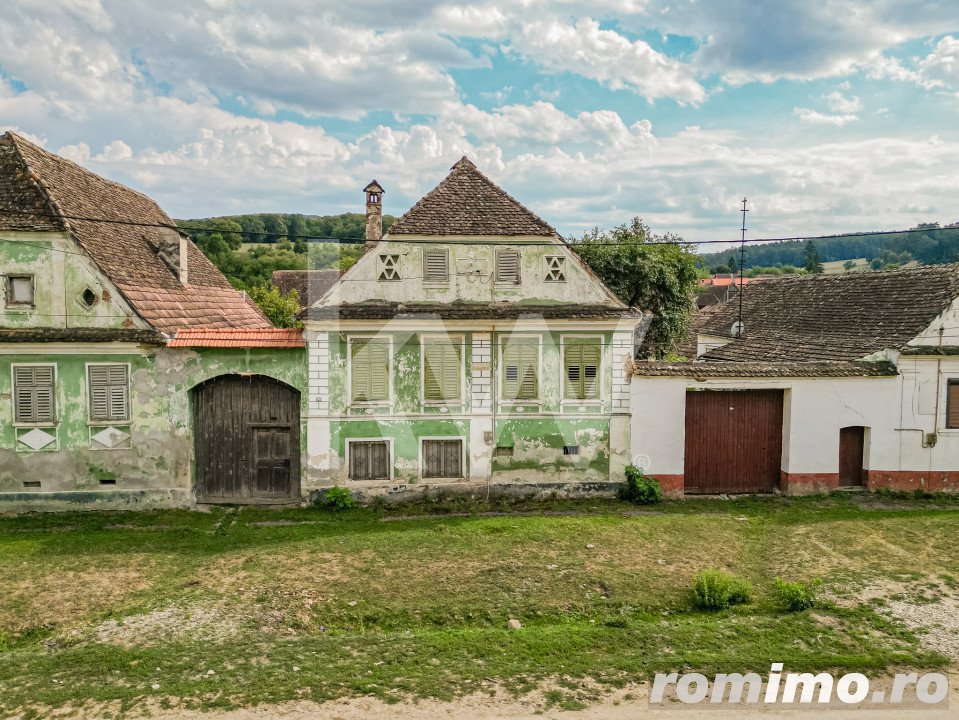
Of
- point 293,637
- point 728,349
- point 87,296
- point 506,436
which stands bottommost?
point 293,637

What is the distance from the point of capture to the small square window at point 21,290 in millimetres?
15328

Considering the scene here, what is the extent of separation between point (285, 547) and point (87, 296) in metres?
7.77

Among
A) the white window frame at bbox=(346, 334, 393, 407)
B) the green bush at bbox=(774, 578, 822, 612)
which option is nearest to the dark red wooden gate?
the green bush at bbox=(774, 578, 822, 612)

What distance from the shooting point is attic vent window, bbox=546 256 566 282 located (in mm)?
17047

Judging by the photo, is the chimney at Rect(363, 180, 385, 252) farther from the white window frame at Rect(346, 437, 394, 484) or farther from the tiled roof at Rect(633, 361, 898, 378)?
the tiled roof at Rect(633, 361, 898, 378)

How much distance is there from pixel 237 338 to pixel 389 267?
13.4ft

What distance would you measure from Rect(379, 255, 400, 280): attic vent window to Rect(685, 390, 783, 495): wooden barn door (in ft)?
27.2

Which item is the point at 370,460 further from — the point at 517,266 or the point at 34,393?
the point at 34,393

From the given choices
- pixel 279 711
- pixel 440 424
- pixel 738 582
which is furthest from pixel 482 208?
pixel 279 711

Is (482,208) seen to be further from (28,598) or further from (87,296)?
(28,598)

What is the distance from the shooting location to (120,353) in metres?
15.7

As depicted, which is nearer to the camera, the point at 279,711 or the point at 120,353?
the point at 279,711

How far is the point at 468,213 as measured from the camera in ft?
56.7

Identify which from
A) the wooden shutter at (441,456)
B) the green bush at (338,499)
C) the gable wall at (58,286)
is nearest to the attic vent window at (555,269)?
the wooden shutter at (441,456)
